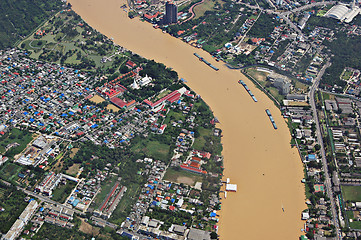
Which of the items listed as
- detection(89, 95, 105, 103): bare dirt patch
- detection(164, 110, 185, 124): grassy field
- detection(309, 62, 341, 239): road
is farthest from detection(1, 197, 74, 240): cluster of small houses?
detection(309, 62, 341, 239): road

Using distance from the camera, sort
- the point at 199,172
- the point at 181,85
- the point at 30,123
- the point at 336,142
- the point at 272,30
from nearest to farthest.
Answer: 1. the point at 199,172
2. the point at 336,142
3. the point at 30,123
4. the point at 181,85
5. the point at 272,30

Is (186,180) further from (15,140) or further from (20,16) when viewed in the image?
(20,16)

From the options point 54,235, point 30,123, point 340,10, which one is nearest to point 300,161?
point 54,235

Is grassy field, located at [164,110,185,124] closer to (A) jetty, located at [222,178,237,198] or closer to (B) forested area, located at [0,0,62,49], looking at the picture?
(A) jetty, located at [222,178,237,198]

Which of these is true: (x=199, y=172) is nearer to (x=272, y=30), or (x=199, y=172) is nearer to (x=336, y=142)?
(x=336, y=142)

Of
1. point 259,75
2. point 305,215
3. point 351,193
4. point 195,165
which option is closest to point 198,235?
point 195,165

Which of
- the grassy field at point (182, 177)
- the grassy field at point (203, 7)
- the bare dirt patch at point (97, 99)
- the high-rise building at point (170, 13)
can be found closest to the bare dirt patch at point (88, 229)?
the grassy field at point (182, 177)
